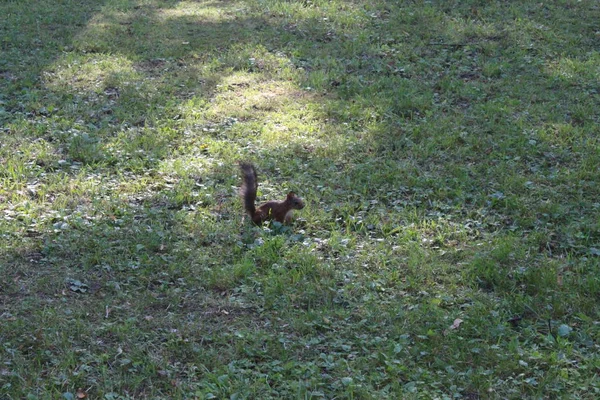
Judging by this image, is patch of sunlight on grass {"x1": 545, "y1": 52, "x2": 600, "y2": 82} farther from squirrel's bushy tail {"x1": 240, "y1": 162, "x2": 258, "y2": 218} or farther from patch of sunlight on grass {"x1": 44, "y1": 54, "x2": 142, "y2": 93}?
patch of sunlight on grass {"x1": 44, "y1": 54, "x2": 142, "y2": 93}

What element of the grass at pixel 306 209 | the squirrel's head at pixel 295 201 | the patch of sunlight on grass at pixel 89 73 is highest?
the squirrel's head at pixel 295 201

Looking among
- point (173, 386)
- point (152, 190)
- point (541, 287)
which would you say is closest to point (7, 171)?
point (152, 190)

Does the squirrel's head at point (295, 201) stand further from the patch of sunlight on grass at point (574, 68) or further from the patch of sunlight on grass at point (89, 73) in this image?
the patch of sunlight on grass at point (574, 68)

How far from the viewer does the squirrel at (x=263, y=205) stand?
5477 millimetres

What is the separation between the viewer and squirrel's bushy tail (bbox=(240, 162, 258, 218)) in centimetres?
546

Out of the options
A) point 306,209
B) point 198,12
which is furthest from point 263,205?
point 198,12

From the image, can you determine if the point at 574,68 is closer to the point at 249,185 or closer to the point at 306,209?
the point at 306,209

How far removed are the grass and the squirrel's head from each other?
0.16 meters

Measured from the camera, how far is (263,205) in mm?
5602

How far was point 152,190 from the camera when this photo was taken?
616 centimetres

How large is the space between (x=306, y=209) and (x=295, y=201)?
28 centimetres

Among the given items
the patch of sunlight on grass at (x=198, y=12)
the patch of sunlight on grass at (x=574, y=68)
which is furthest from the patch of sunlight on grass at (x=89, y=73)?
the patch of sunlight on grass at (x=574, y=68)

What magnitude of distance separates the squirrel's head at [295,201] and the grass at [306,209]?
164 millimetres

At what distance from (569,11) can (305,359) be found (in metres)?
8.33
